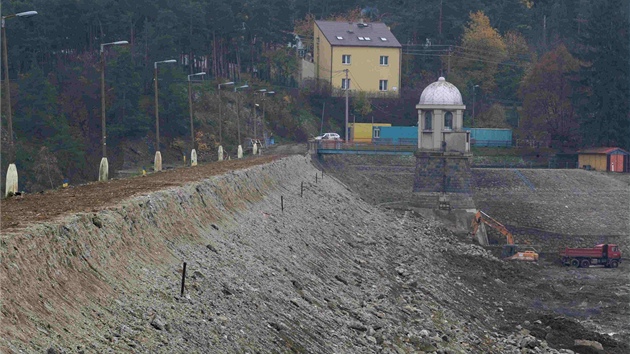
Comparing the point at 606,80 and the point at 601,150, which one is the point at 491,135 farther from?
the point at 601,150

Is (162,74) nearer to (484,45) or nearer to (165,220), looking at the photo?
(484,45)

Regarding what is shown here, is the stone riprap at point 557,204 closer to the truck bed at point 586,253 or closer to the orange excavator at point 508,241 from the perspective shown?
the orange excavator at point 508,241

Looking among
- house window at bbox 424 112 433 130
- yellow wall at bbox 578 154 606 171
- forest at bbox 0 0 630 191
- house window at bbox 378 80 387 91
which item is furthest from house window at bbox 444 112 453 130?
house window at bbox 378 80 387 91

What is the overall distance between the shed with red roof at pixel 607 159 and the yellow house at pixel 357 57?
32.6m

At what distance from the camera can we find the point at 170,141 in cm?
9938

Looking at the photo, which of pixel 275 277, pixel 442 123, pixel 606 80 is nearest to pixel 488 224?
pixel 442 123

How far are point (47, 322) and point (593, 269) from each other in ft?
139

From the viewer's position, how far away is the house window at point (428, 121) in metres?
78.2

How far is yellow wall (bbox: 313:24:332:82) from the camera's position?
124062mm

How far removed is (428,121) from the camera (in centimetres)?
7869

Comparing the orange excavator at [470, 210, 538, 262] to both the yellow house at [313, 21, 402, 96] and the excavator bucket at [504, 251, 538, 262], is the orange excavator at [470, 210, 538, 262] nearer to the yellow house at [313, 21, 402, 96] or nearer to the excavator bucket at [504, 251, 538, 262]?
the excavator bucket at [504, 251, 538, 262]

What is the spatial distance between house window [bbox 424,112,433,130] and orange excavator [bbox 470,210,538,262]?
25.6 ft

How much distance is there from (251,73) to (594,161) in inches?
1890

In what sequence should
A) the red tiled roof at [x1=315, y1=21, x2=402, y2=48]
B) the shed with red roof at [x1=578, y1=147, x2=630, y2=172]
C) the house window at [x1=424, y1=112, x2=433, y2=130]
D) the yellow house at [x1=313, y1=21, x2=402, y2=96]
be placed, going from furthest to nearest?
the yellow house at [x1=313, y1=21, x2=402, y2=96] < the red tiled roof at [x1=315, y1=21, x2=402, y2=48] < the shed with red roof at [x1=578, y1=147, x2=630, y2=172] < the house window at [x1=424, y1=112, x2=433, y2=130]
